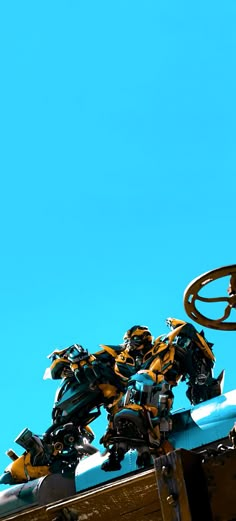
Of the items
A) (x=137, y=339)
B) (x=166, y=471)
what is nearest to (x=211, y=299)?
(x=166, y=471)

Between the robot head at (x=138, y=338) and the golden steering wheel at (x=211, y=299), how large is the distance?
780 cm

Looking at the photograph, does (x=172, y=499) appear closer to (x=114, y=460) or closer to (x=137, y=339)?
(x=114, y=460)

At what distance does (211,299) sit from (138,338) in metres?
7.99

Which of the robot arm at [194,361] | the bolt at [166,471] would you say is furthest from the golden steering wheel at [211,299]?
the robot arm at [194,361]

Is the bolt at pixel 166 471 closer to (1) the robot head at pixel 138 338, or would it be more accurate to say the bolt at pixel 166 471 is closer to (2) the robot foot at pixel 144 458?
(2) the robot foot at pixel 144 458

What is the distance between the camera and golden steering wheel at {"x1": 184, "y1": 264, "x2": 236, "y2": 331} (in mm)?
4738

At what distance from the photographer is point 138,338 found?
42.5 ft

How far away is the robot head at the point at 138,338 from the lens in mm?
12883

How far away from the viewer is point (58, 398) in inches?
521

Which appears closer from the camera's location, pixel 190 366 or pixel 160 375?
pixel 160 375

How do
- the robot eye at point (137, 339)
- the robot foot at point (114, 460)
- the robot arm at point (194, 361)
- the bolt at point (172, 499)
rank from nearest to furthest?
the bolt at point (172, 499) < the robot foot at point (114, 460) < the robot arm at point (194, 361) < the robot eye at point (137, 339)

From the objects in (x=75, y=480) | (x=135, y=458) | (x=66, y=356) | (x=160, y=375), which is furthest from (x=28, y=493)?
(x=66, y=356)

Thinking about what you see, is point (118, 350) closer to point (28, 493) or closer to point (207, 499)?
point (28, 493)

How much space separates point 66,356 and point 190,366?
198 centimetres
